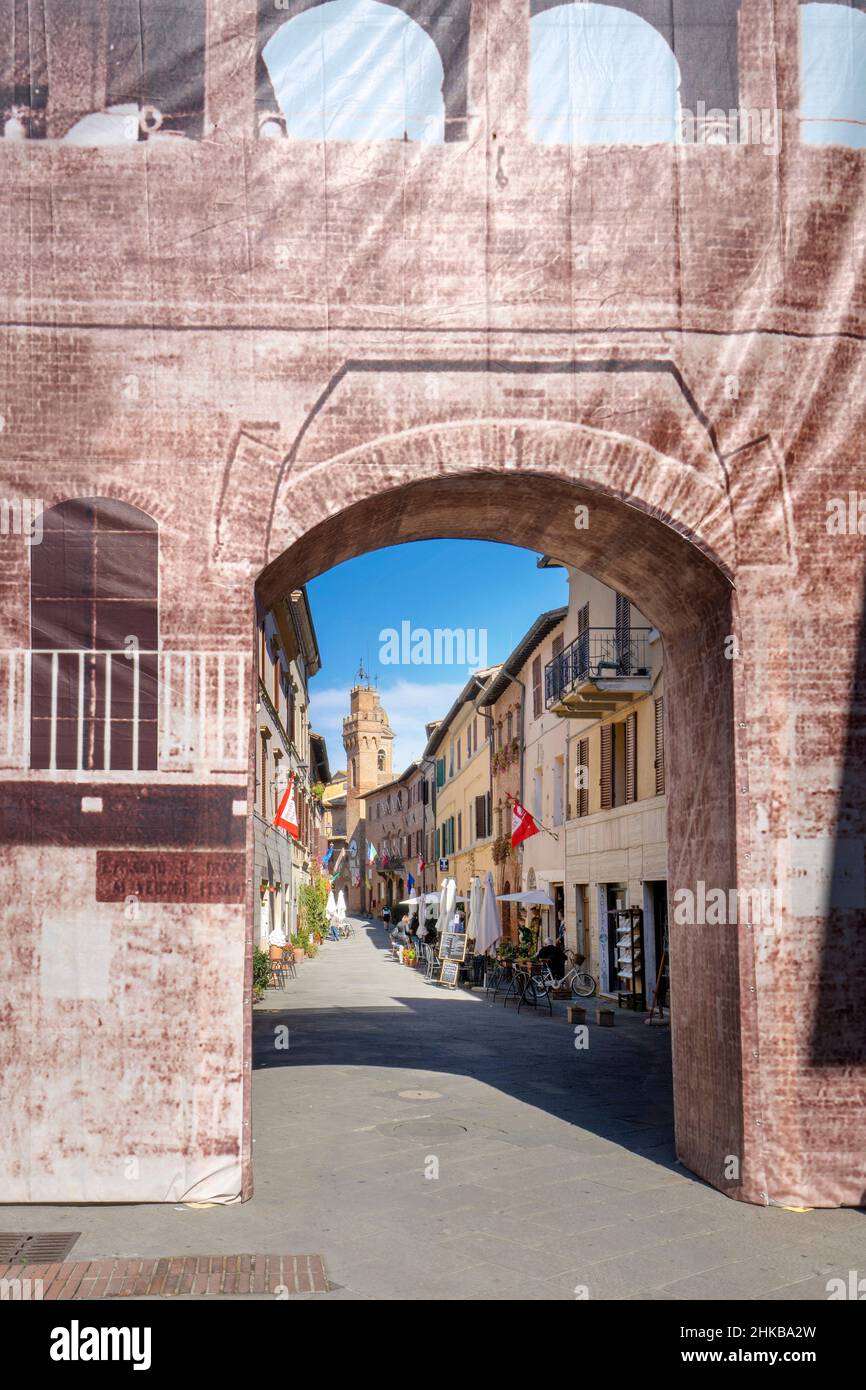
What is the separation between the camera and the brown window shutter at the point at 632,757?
23.7 m

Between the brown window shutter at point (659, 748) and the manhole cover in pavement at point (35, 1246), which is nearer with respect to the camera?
the manhole cover in pavement at point (35, 1246)

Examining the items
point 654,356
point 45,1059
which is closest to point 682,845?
point 654,356

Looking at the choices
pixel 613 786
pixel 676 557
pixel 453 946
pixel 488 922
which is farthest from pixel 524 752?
pixel 676 557

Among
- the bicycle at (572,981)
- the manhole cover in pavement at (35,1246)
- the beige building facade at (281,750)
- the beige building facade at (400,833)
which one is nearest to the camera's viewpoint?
the manhole cover in pavement at (35,1246)

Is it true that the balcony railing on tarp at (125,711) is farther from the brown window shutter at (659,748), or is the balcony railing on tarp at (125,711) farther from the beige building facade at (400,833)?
the beige building facade at (400,833)

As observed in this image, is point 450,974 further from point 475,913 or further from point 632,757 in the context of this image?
point 632,757

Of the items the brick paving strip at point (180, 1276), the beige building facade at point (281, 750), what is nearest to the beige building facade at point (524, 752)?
the beige building facade at point (281, 750)

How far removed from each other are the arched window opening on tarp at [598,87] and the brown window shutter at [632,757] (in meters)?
15.5

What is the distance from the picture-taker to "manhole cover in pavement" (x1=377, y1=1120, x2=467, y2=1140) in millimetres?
10797

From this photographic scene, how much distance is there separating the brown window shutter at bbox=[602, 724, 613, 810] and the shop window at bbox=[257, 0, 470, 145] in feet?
57.4

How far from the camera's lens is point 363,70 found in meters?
9.20

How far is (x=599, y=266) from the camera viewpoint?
9.21 metres

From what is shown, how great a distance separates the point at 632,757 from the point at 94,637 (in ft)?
53.7

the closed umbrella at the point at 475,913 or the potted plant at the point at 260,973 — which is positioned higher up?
the closed umbrella at the point at 475,913
